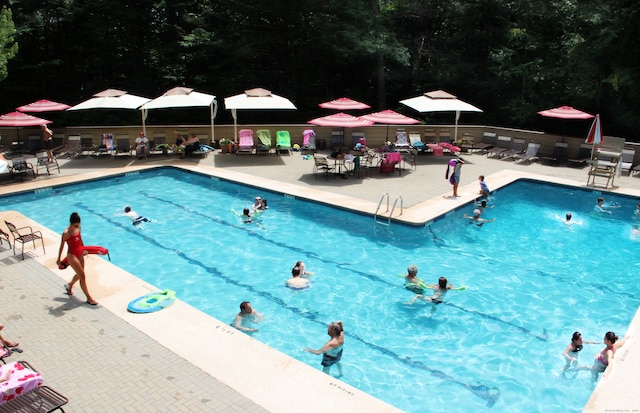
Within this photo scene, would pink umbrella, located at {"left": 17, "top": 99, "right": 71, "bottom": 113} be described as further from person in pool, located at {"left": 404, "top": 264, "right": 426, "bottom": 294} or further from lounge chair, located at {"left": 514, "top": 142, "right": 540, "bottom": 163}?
lounge chair, located at {"left": 514, "top": 142, "right": 540, "bottom": 163}

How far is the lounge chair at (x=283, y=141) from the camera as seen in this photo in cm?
1988

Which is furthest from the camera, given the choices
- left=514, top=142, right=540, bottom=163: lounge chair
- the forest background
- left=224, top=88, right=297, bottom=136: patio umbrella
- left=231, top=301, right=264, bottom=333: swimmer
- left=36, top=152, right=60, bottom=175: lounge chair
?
the forest background

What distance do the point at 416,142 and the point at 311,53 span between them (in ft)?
36.0

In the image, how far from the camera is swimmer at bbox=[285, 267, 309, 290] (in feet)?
30.5

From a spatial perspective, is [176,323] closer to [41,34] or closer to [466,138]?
[466,138]

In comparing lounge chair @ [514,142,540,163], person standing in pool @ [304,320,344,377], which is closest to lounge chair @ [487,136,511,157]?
lounge chair @ [514,142,540,163]

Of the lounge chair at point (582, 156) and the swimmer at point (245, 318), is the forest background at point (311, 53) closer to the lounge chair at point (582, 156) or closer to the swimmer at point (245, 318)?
the lounge chair at point (582, 156)

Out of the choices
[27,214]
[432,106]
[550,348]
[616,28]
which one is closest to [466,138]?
[432,106]

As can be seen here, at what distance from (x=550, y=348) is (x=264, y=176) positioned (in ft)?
35.1

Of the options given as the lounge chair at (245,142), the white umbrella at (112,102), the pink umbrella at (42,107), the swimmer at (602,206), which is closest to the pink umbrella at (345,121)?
the lounge chair at (245,142)

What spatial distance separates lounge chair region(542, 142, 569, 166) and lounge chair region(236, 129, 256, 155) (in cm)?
1134

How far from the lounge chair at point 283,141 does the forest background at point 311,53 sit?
21.1 ft

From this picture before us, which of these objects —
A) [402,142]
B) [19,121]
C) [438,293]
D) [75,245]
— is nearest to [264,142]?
[402,142]

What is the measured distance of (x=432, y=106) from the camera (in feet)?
60.5
